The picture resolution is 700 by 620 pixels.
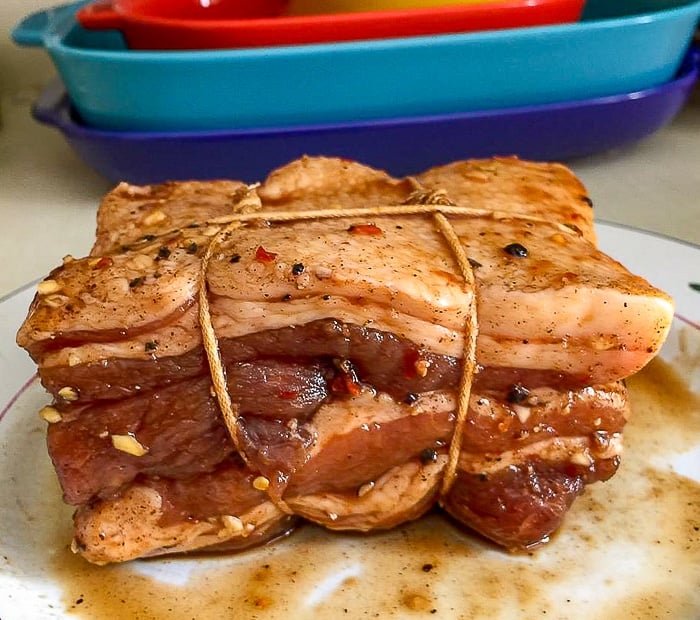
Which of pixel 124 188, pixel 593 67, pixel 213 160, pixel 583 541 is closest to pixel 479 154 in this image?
pixel 593 67

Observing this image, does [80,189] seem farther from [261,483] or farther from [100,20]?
[261,483]

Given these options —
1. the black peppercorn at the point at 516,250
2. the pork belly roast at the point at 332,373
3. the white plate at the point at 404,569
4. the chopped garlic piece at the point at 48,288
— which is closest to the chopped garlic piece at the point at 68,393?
the pork belly roast at the point at 332,373

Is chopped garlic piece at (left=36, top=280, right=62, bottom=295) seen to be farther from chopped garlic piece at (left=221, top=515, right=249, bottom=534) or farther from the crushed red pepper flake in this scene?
chopped garlic piece at (left=221, top=515, right=249, bottom=534)

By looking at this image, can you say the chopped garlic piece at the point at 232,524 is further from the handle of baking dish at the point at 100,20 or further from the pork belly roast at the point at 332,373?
the handle of baking dish at the point at 100,20

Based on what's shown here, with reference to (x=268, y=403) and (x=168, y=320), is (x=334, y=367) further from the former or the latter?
(x=168, y=320)

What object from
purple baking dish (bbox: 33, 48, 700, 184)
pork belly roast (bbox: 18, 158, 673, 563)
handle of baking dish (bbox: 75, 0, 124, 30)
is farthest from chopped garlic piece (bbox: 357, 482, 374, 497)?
handle of baking dish (bbox: 75, 0, 124, 30)
